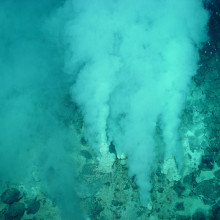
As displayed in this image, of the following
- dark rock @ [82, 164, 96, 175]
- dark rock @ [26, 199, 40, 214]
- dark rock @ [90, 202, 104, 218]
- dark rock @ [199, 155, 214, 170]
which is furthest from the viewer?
dark rock @ [199, 155, 214, 170]

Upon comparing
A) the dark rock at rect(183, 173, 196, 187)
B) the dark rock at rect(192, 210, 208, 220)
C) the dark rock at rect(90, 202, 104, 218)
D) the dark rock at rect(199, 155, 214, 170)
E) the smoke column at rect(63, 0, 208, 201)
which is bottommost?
the dark rock at rect(192, 210, 208, 220)

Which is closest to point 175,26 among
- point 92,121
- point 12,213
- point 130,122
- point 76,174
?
point 130,122

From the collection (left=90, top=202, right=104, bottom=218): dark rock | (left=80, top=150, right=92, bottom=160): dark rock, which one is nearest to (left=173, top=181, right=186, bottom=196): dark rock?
(left=90, top=202, right=104, bottom=218): dark rock

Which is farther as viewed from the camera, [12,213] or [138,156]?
[138,156]

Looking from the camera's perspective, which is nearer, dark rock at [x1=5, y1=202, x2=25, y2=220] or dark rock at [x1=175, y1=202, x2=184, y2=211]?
dark rock at [x1=5, y1=202, x2=25, y2=220]

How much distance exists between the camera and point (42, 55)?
20.0ft

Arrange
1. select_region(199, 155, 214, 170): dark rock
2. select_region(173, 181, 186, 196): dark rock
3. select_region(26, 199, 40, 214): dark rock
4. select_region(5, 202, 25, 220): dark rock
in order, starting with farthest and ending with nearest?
select_region(199, 155, 214, 170): dark rock → select_region(173, 181, 186, 196): dark rock → select_region(26, 199, 40, 214): dark rock → select_region(5, 202, 25, 220): dark rock

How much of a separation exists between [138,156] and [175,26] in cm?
360

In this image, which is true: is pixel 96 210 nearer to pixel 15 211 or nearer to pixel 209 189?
pixel 15 211

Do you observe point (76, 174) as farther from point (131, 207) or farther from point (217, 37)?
point (217, 37)

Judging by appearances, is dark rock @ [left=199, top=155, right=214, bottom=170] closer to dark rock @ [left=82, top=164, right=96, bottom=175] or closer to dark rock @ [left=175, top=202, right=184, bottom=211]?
dark rock @ [left=175, top=202, right=184, bottom=211]

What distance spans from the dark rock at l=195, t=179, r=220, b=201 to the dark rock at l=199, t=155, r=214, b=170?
0.37 metres

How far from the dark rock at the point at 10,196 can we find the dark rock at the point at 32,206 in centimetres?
29

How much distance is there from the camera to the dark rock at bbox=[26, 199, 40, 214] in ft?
16.9
